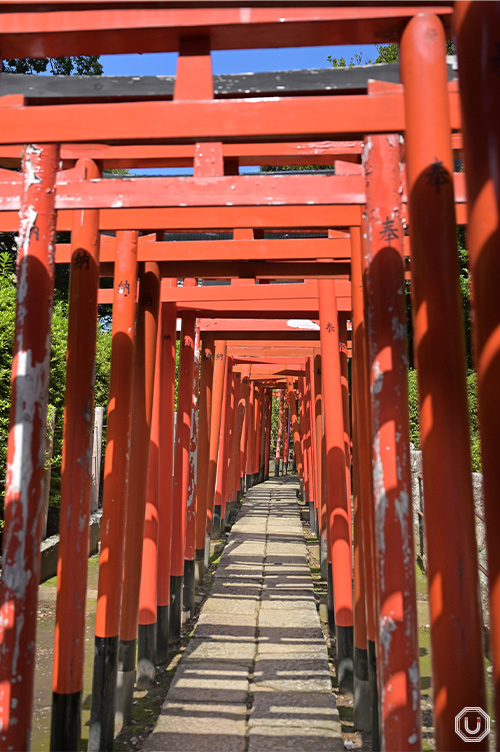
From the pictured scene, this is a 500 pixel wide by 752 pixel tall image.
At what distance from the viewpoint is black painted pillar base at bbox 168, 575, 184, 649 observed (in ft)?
19.5

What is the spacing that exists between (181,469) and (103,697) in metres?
2.86

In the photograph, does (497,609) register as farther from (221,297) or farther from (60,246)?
(221,297)

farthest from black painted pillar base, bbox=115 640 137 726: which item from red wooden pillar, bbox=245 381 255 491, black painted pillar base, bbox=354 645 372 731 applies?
red wooden pillar, bbox=245 381 255 491

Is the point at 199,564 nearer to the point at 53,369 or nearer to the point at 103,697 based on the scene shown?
the point at 53,369

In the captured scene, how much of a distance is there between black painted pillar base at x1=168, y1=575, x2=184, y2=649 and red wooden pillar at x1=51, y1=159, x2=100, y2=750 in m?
2.67

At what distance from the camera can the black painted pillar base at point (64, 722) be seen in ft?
10.5

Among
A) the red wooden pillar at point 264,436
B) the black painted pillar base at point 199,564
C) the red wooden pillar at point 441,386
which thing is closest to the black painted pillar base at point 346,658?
the red wooden pillar at point 441,386

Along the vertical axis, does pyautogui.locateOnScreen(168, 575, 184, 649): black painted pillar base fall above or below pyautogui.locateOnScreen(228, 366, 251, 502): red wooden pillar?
below

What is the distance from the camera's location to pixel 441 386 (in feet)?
7.20

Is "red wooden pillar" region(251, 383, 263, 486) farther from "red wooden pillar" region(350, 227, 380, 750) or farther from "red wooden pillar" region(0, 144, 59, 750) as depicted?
"red wooden pillar" region(0, 144, 59, 750)

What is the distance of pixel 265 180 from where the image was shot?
2.86 meters

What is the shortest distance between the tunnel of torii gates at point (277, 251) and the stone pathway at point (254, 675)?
1.22 feet

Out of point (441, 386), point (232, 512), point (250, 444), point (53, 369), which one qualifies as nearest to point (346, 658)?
point (441, 386)

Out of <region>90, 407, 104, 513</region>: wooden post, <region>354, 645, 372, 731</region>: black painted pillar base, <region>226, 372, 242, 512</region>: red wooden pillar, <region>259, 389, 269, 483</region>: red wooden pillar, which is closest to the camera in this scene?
<region>354, 645, 372, 731</region>: black painted pillar base
